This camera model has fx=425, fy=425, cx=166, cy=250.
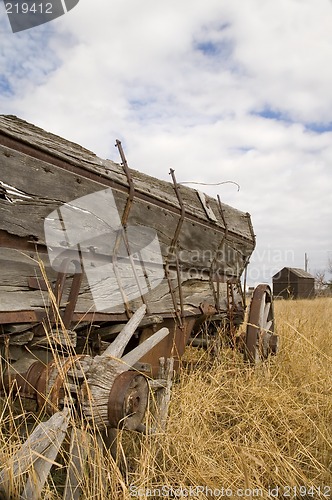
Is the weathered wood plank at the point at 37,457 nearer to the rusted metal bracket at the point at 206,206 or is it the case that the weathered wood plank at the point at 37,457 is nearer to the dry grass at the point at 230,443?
the dry grass at the point at 230,443

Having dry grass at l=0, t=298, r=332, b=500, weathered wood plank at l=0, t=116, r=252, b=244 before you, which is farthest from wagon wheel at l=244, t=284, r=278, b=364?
weathered wood plank at l=0, t=116, r=252, b=244

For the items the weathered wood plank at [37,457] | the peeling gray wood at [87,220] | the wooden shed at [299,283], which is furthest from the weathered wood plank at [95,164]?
the wooden shed at [299,283]

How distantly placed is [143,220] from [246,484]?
5.17ft

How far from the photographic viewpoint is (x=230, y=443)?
2.26 meters

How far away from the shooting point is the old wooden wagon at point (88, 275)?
1.87 m

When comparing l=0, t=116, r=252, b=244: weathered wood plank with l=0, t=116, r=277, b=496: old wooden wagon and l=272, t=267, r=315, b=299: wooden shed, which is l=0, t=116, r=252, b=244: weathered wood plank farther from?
l=272, t=267, r=315, b=299: wooden shed

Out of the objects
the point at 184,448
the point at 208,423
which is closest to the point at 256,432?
the point at 208,423

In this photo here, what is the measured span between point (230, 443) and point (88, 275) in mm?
1176

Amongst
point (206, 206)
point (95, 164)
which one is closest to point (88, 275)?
point (95, 164)

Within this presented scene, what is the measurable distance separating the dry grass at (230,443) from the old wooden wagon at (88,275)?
26 cm

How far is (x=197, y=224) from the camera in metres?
3.36

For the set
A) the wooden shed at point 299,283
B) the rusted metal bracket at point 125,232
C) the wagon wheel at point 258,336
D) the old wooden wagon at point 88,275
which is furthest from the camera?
the wooden shed at point 299,283

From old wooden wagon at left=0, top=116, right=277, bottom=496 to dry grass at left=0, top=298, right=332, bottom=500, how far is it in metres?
0.26

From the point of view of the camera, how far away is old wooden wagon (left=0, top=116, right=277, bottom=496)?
1.87 meters
